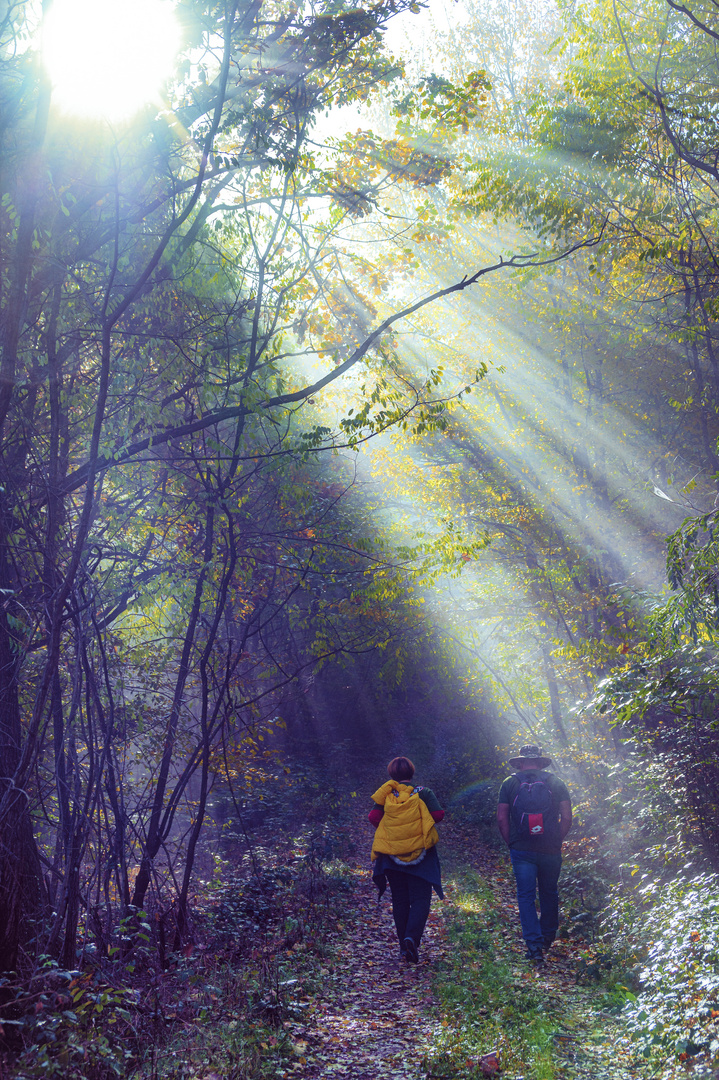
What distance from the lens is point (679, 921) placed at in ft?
18.9

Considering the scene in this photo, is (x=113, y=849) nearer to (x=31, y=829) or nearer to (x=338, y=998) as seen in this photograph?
(x=31, y=829)

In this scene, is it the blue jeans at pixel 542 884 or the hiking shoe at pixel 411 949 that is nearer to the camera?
the hiking shoe at pixel 411 949

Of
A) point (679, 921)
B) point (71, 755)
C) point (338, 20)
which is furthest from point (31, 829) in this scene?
point (338, 20)

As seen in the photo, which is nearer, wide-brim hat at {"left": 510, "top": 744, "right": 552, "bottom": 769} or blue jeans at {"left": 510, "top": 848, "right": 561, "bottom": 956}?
blue jeans at {"left": 510, "top": 848, "right": 561, "bottom": 956}

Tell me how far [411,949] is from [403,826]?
1.02 meters

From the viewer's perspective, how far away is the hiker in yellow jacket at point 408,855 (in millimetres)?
6500

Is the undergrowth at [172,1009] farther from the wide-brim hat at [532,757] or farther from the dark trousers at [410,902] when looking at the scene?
the wide-brim hat at [532,757]

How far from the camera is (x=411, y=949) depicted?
650 cm

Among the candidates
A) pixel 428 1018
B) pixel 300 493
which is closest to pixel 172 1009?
pixel 428 1018

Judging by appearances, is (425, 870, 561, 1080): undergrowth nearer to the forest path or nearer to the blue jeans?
the forest path

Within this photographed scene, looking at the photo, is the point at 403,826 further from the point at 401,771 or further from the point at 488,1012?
the point at 488,1012

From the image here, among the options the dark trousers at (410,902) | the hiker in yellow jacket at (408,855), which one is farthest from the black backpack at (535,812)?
the dark trousers at (410,902)

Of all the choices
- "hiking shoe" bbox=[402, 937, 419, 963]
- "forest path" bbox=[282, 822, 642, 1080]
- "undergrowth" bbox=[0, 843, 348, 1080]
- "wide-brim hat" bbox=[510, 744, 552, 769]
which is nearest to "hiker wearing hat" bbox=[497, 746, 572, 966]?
"wide-brim hat" bbox=[510, 744, 552, 769]

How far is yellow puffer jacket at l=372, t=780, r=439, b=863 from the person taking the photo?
653 centimetres
